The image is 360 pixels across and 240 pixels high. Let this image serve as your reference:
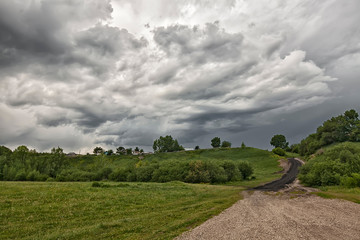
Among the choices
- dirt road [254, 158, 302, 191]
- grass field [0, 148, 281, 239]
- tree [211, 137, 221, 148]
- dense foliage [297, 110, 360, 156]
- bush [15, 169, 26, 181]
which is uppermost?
tree [211, 137, 221, 148]

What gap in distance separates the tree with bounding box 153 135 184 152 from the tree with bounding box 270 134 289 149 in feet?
283

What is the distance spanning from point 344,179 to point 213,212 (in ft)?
101

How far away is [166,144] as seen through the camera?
179 meters

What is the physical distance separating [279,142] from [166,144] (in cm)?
10049

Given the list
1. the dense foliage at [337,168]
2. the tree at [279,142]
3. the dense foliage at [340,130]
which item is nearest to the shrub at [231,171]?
the dense foliage at [337,168]

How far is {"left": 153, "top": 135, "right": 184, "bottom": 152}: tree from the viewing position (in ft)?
585

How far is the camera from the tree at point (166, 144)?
17838 cm

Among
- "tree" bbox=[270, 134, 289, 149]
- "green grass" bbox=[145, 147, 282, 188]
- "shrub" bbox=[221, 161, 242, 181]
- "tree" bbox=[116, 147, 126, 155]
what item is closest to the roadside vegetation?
"shrub" bbox=[221, 161, 242, 181]

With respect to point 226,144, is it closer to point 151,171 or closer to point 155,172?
point 151,171

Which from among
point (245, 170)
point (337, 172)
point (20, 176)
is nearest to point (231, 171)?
point (245, 170)

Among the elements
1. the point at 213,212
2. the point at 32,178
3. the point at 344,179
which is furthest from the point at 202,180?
the point at 32,178

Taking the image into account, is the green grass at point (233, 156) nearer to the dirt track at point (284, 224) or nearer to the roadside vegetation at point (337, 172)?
the roadside vegetation at point (337, 172)

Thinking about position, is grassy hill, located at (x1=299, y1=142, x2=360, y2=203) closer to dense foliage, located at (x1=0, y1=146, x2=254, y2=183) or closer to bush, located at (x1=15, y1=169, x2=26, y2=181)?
dense foliage, located at (x1=0, y1=146, x2=254, y2=183)

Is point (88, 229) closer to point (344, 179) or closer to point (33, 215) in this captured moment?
point (33, 215)
